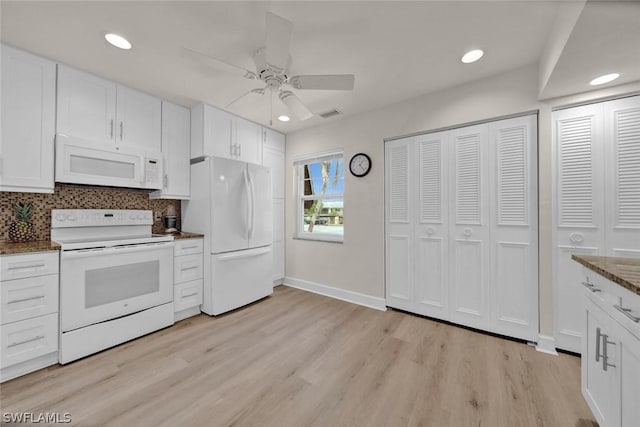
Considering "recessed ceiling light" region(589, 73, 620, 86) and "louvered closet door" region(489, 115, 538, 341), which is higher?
"recessed ceiling light" region(589, 73, 620, 86)

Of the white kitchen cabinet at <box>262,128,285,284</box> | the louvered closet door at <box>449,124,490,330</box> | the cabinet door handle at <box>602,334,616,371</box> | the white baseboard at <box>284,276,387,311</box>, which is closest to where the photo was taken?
the cabinet door handle at <box>602,334,616,371</box>

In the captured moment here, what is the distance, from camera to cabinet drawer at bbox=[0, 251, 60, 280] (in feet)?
5.37

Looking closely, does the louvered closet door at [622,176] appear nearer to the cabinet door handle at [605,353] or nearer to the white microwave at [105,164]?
the cabinet door handle at [605,353]

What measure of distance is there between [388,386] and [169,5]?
113 inches

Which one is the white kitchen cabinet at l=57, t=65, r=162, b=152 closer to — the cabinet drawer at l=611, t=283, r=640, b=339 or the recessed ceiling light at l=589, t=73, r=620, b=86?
the cabinet drawer at l=611, t=283, r=640, b=339

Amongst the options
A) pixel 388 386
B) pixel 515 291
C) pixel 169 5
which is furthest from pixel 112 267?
pixel 515 291

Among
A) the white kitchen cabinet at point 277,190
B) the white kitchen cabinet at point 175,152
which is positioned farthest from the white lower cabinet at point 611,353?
the white kitchen cabinet at point 175,152

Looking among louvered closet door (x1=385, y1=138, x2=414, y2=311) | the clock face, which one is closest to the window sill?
louvered closet door (x1=385, y1=138, x2=414, y2=311)

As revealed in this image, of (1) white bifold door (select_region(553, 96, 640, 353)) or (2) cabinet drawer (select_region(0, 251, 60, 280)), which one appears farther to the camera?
(1) white bifold door (select_region(553, 96, 640, 353))

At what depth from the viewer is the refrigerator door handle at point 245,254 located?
2.75 metres

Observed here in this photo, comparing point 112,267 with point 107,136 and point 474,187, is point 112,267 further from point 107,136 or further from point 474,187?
point 474,187

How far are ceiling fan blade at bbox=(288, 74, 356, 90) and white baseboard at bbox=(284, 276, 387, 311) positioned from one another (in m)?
2.42

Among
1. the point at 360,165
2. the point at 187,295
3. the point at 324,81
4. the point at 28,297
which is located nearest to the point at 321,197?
the point at 360,165

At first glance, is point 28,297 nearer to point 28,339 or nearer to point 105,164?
point 28,339
